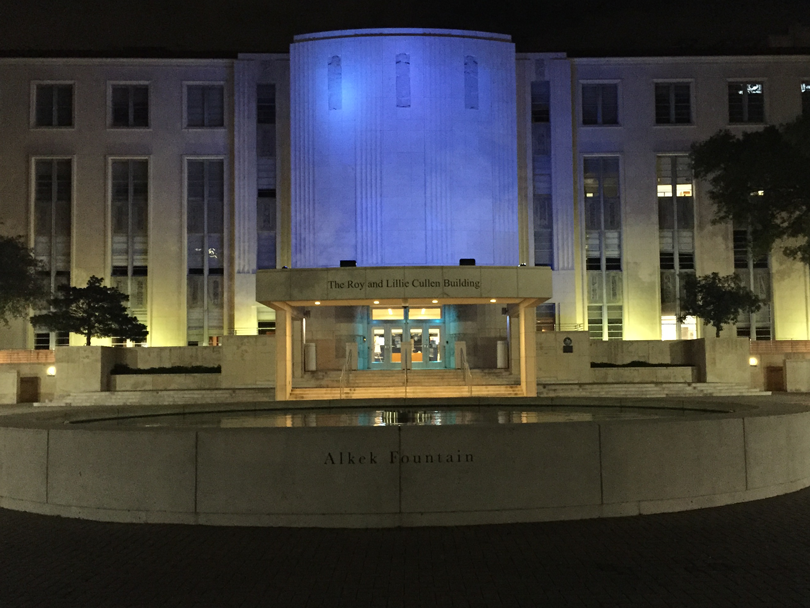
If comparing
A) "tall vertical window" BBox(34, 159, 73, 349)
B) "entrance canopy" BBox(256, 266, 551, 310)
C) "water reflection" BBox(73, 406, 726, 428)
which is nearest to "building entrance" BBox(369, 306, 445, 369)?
"entrance canopy" BBox(256, 266, 551, 310)

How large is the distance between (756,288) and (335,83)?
29.3 m

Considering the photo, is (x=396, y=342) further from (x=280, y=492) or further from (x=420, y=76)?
(x=280, y=492)

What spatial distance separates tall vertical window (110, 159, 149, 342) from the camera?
5159 centimetres

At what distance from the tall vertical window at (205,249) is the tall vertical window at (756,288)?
3280 cm

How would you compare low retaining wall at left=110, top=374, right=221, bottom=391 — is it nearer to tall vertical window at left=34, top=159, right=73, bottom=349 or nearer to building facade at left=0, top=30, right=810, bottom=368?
building facade at left=0, top=30, right=810, bottom=368

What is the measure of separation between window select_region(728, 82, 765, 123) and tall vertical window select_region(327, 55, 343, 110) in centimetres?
2494

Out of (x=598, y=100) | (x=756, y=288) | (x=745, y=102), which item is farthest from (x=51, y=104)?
(x=756, y=288)

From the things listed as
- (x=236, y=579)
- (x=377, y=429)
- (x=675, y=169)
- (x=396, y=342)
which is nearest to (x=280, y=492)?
(x=377, y=429)

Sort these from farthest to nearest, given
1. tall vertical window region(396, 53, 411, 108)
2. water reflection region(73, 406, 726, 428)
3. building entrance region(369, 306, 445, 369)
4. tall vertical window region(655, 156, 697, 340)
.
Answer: tall vertical window region(655, 156, 697, 340) → tall vertical window region(396, 53, 411, 108) → building entrance region(369, 306, 445, 369) → water reflection region(73, 406, 726, 428)

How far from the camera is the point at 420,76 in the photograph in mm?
49031

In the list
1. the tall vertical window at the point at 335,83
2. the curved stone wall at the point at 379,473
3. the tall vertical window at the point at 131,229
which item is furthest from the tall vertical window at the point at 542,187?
the curved stone wall at the point at 379,473

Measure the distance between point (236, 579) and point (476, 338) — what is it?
38314 mm

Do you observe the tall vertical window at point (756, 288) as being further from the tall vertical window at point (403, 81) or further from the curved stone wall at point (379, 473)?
the curved stone wall at point (379, 473)

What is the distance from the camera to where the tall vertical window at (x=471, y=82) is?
49.6 metres
